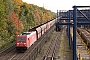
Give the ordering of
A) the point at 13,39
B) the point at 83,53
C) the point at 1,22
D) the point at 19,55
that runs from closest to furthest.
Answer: the point at 83,53 → the point at 19,55 → the point at 1,22 → the point at 13,39

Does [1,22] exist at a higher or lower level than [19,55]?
higher

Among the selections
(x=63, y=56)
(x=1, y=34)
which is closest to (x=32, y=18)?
(x=1, y=34)

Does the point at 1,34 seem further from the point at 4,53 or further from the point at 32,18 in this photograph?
the point at 32,18

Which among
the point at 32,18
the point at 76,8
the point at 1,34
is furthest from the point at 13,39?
the point at 32,18

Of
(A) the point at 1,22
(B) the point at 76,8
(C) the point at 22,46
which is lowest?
(C) the point at 22,46

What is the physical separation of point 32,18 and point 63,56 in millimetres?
46346

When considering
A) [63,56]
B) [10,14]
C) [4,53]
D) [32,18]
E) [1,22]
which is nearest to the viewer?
[4,53]

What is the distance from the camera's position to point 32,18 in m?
82.2

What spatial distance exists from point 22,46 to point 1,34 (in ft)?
36.3

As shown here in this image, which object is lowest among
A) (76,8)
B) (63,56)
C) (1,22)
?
(63,56)

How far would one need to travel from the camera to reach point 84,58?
22.8m

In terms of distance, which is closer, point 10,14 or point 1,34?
point 1,34

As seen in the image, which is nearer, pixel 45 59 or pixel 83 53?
pixel 83 53

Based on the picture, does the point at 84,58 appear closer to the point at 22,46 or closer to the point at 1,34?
the point at 22,46
